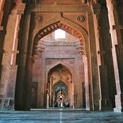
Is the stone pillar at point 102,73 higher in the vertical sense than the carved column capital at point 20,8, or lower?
lower

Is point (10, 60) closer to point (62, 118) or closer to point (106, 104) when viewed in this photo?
point (106, 104)

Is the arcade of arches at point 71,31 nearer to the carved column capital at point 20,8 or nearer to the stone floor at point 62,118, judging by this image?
the carved column capital at point 20,8

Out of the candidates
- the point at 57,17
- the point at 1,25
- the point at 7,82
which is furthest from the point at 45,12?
the point at 7,82

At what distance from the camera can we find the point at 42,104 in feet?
47.2

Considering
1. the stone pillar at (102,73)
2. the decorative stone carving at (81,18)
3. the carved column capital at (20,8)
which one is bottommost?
the stone pillar at (102,73)

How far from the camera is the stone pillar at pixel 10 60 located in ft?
23.3

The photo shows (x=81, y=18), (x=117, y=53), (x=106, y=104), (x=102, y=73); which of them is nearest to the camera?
(x=117, y=53)

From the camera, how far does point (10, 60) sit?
7961 millimetres

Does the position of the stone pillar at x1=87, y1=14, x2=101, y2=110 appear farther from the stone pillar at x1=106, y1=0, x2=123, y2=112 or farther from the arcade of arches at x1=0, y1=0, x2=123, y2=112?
the stone pillar at x1=106, y1=0, x2=123, y2=112

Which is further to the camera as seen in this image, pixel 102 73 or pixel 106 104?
pixel 102 73

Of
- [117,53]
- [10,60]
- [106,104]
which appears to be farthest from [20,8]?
[106,104]

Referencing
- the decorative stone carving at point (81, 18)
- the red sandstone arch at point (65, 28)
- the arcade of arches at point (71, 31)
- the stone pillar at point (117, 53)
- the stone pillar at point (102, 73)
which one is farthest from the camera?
the decorative stone carving at point (81, 18)

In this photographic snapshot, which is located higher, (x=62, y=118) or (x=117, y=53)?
(x=117, y=53)

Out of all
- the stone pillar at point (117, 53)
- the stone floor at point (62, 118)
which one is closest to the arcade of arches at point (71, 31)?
the stone pillar at point (117, 53)
